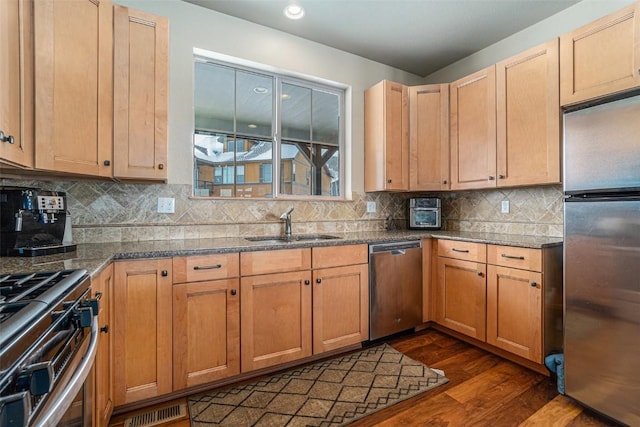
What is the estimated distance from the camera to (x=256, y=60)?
8.48 ft

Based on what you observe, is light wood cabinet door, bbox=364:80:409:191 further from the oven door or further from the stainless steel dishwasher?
the oven door

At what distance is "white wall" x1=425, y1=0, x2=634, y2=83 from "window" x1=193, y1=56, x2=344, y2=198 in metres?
1.32

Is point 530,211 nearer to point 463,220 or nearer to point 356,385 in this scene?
point 463,220

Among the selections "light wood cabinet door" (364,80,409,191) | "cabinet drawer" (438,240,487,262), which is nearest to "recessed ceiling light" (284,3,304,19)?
"light wood cabinet door" (364,80,409,191)

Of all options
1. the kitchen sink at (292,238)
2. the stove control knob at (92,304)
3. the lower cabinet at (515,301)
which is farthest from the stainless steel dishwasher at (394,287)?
the stove control knob at (92,304)

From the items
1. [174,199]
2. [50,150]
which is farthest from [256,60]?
[50,150]

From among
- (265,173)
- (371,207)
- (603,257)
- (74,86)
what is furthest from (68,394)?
(371,207)

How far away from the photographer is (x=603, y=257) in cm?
160

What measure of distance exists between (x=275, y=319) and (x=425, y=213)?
190 cm

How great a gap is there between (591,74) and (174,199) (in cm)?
Result: 294

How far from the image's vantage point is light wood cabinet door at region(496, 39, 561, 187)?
2.15 metres

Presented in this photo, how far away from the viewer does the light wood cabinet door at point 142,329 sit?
159cm

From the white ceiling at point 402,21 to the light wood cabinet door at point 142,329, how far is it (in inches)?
80.5

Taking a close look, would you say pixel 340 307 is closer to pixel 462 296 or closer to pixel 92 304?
pixel 462 296
